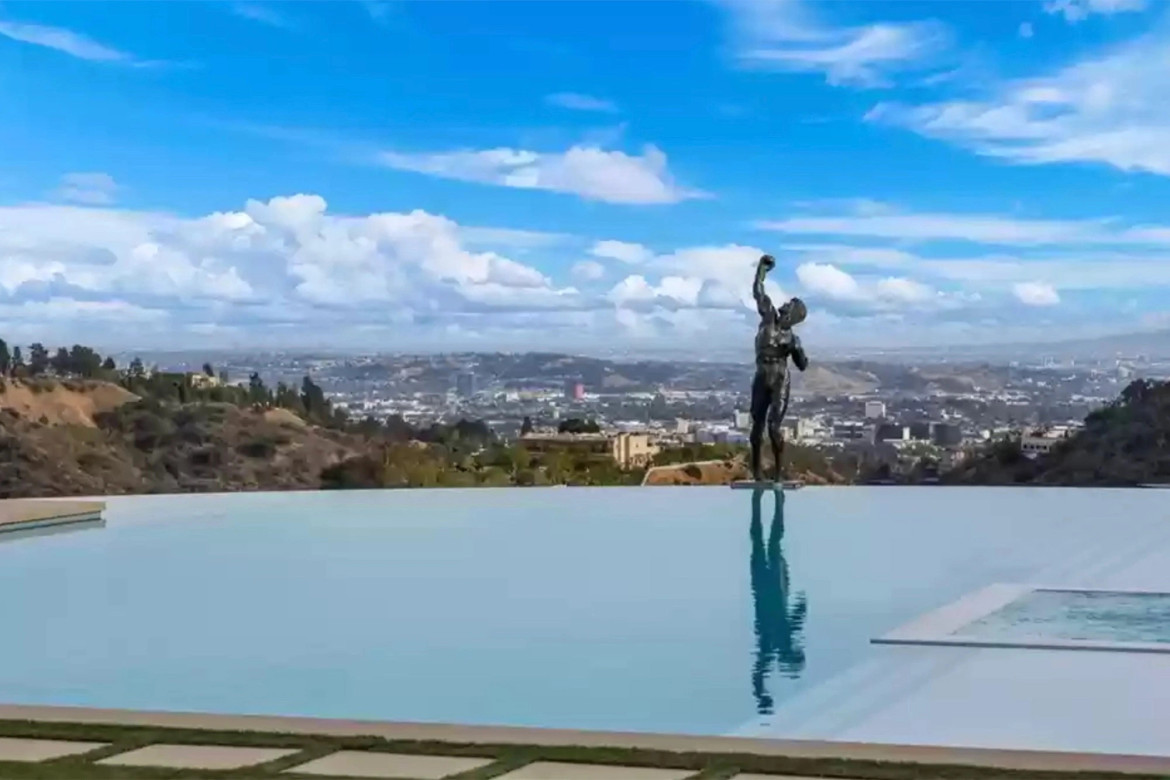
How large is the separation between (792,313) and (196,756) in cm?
911

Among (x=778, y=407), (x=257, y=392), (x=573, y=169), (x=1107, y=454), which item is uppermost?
(x=573, y=169)

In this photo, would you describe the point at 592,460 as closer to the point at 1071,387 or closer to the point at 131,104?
the point at 1071,387

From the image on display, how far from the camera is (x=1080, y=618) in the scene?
627 centimetres

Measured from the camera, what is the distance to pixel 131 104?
63.5ft

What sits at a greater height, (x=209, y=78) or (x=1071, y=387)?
(x=209, y=78)

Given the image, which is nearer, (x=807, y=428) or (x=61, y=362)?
(x=807, y=428)

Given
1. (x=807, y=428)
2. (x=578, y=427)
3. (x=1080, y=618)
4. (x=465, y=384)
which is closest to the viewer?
(x=1080, y=618)

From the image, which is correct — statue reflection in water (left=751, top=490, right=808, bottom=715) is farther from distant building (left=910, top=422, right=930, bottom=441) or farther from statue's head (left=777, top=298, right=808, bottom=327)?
distant building (left=910, top=422, right=930, bottom=441)

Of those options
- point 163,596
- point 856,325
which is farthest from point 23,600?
point 856,325

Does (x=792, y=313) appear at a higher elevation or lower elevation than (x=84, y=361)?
higher

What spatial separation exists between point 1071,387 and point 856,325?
7.63 feet

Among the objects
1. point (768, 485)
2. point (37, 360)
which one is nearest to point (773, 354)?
point (768, 485)

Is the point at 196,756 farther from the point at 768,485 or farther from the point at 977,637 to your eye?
the point at 768,485

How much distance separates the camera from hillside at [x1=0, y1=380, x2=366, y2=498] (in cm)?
1541
